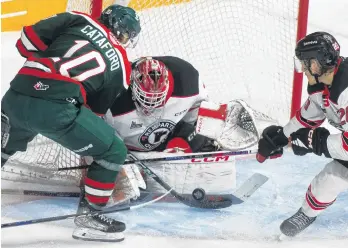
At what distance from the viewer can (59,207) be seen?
2971 millimetres

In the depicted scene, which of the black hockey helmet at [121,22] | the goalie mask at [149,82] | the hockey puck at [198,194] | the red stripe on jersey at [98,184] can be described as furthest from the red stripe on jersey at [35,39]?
the hockey puck at [198,194]

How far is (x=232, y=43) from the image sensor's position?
3986 mm

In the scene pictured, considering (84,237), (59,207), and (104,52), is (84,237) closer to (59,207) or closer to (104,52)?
(59,207)

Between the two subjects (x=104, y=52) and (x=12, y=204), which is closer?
(x=104, y=52)

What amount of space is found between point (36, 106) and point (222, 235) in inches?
36.4

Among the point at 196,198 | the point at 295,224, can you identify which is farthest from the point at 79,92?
the point at 295,224

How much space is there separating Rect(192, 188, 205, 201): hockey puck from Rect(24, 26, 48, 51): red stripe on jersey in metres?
0.90

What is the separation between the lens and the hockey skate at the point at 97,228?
8.97 feet

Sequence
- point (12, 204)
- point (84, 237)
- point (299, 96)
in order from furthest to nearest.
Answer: point (299, 96) → point (12, 204) → point (84, 237)

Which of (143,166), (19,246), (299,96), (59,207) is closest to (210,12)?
(299,96)

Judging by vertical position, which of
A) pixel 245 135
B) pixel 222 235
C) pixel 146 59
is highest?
pixel 146 59

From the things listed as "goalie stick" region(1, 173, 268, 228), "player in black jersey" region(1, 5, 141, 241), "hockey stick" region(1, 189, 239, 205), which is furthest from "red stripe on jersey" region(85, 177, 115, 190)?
"hockey stick" region(1, 189, 239, 205)

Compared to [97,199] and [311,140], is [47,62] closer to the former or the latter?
[97,199]

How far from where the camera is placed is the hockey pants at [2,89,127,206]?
97.6 inches
